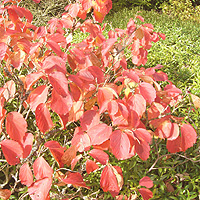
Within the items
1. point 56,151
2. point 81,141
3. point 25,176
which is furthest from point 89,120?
point 25,176

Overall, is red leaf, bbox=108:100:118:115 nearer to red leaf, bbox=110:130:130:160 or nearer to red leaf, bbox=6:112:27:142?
red leaf, bbox=110:130:130:160

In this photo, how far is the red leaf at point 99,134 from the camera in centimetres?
101

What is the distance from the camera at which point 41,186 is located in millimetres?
950

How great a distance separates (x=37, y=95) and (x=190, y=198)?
1.40 m

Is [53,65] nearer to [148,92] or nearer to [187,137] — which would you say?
[148,92]

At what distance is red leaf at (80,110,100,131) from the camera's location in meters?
1.12

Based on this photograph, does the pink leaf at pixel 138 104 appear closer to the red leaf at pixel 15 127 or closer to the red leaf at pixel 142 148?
the red leaf at pixel 142 148

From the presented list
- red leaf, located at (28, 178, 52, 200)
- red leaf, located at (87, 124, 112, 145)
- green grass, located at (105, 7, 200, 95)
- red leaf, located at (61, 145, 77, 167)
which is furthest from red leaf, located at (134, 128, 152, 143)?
green grass, located at (105, 7, 200, 95)

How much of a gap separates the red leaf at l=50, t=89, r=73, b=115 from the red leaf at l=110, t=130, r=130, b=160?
232 millimetres

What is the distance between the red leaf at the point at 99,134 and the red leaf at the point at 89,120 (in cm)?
7

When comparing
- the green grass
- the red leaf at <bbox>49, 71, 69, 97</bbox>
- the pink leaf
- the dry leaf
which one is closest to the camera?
the red leaf at <bbox>49, 71, 69, 97</bbox>

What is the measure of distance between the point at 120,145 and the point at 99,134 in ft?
0.39

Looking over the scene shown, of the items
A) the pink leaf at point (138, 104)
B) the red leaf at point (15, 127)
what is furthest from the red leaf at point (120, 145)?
the red leaf at point (15, 127)

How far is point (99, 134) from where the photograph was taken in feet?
3.37
